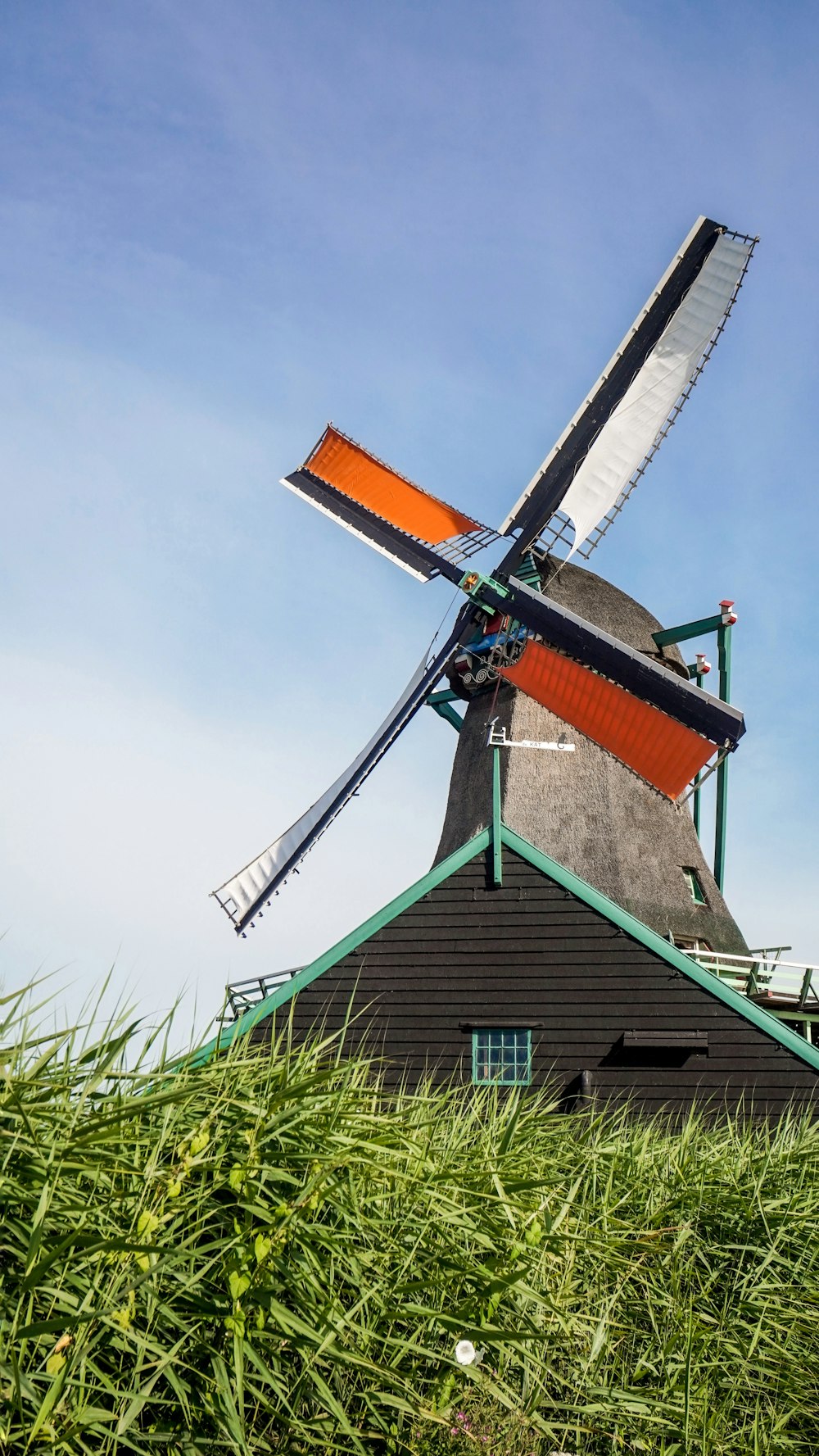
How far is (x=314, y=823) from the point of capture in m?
17.2

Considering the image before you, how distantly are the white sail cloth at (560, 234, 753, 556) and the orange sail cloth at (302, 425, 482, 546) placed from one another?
201cm

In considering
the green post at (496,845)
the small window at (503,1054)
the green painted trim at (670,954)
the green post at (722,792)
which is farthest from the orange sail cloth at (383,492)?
the small window at (503,1054)

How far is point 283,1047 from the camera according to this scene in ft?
36.0

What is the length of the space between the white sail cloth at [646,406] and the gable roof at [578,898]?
679cm

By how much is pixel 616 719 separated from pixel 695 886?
270 cm

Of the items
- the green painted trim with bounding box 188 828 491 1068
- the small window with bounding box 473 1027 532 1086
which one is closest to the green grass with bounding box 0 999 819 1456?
the small window with bounding box 473 1027 532 1086

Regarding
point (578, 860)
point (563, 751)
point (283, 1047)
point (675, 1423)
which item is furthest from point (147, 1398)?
point (563, 751)

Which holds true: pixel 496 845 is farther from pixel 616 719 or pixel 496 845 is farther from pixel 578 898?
A: pixel 616 719

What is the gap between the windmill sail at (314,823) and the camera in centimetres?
1692

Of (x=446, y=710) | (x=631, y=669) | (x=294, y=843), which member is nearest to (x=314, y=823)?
(x=294, y=843)

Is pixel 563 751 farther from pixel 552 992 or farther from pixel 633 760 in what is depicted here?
pixel 552 992

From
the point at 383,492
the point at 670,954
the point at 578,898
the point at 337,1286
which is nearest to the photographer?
the point at 337,1286

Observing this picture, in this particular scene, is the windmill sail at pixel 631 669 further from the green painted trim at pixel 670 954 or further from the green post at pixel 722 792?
the green painted trim at pixel 670 954

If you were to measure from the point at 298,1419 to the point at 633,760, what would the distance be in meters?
11.0
